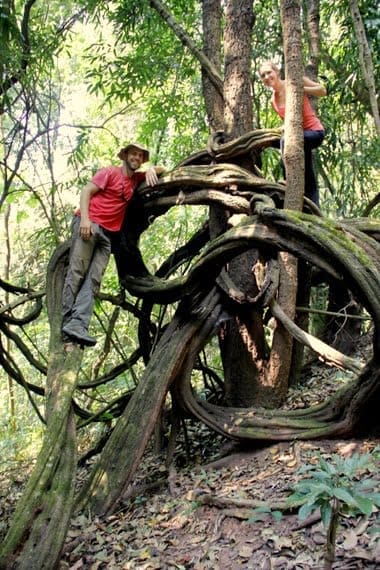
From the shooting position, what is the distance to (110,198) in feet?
12.9

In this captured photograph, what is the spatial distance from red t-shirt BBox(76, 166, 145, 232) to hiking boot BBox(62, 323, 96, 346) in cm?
78

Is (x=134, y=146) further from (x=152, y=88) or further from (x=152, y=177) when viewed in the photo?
(x=152, y=88)

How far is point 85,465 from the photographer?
15.8ft

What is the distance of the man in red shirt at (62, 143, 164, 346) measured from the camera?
3.66 metres

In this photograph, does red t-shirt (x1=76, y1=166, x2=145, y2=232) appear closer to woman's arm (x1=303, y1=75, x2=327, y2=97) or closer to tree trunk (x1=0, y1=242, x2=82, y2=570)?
tree trunk (x1=0, y1=242, x2=82, y2=570)

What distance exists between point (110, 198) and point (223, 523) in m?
2.27

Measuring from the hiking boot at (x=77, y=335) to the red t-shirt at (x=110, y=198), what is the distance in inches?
30.8

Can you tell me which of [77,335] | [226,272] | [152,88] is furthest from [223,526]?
[152,88]

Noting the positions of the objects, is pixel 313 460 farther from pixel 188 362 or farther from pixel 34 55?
pixel 34 55

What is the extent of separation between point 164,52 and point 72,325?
10.5 feet

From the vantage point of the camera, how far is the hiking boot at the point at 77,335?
136 inches

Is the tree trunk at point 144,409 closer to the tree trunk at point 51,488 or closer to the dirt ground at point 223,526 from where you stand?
the dirt ground at point 223,526

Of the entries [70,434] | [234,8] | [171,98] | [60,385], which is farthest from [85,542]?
[171,98]

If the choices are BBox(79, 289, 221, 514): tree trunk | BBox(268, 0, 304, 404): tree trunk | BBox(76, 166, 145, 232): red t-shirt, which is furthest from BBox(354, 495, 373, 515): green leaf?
BBox(76, 166, 145, 232): red t-shirt
